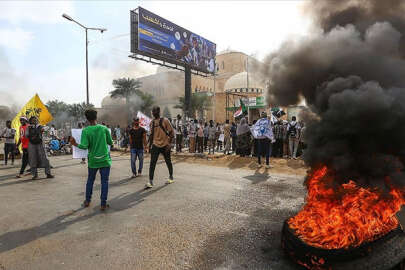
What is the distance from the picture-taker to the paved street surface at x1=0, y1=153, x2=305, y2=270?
291cm

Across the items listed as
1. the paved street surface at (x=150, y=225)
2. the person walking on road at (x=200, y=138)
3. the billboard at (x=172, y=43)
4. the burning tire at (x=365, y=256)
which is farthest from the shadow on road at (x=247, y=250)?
the billboard at (x=172, y=43)

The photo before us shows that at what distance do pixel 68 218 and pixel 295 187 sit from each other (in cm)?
464

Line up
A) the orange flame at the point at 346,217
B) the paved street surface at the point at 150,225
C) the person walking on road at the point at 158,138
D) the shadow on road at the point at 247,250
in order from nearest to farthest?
the orange flame at the point at 346,217
the shadow on road at the point at 247,250
the paved street surface at the point at 150,225
the person walking on road at the point at 158,138

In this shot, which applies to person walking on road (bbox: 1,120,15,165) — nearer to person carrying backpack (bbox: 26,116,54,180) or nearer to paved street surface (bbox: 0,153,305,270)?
person carrying backpack (bbox: 26,116,54,180)

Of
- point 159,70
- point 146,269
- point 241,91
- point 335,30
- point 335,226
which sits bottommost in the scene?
point 146,269

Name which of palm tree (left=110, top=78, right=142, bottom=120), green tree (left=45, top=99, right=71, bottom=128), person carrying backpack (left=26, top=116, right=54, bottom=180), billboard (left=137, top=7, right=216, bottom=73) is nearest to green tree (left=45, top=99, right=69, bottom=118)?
green tree (left=45, top=99, right=71, bottom=128)

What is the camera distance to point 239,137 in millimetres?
11898

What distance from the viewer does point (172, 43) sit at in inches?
1050

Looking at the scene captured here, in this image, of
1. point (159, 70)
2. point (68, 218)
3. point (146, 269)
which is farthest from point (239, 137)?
point (159, 70)

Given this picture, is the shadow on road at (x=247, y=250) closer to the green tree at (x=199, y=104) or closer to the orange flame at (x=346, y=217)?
the orange flame at (x=346, y=217)

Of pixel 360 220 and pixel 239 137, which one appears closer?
pixel 360 220

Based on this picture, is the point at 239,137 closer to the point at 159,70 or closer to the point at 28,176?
the point at 28,176

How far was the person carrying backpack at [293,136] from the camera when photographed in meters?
10.8

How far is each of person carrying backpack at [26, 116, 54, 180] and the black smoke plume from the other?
639 cm
